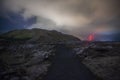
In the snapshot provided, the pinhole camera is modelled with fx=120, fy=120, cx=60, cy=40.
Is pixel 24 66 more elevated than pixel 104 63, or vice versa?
pixel 104 63

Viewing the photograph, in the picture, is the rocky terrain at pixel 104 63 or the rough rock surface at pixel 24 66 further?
the rough rock surface at pixel 24 66

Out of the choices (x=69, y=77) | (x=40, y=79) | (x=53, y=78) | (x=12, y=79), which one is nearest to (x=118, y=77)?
(x=69, y=77)

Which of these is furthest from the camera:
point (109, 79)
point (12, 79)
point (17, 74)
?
point (17, 74)

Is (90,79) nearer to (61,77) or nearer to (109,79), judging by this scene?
(109,79)

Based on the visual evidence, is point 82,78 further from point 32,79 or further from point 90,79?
point 32,79

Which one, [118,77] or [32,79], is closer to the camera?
[118,77]

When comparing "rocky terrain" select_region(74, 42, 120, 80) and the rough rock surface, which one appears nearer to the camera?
"rocky terrain" select_region(74, 42, 120, 80)

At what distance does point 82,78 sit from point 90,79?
1079 mm

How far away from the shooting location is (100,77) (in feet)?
57.0

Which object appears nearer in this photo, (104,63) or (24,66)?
(104,63)

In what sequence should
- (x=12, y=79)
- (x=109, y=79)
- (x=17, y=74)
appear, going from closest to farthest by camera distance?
(x=109, y=79) → (x=12, y=79) → (x=17, y=74)

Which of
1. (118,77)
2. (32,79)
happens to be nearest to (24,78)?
(32,79)

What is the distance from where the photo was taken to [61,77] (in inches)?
680

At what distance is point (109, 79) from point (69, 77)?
5445mm
